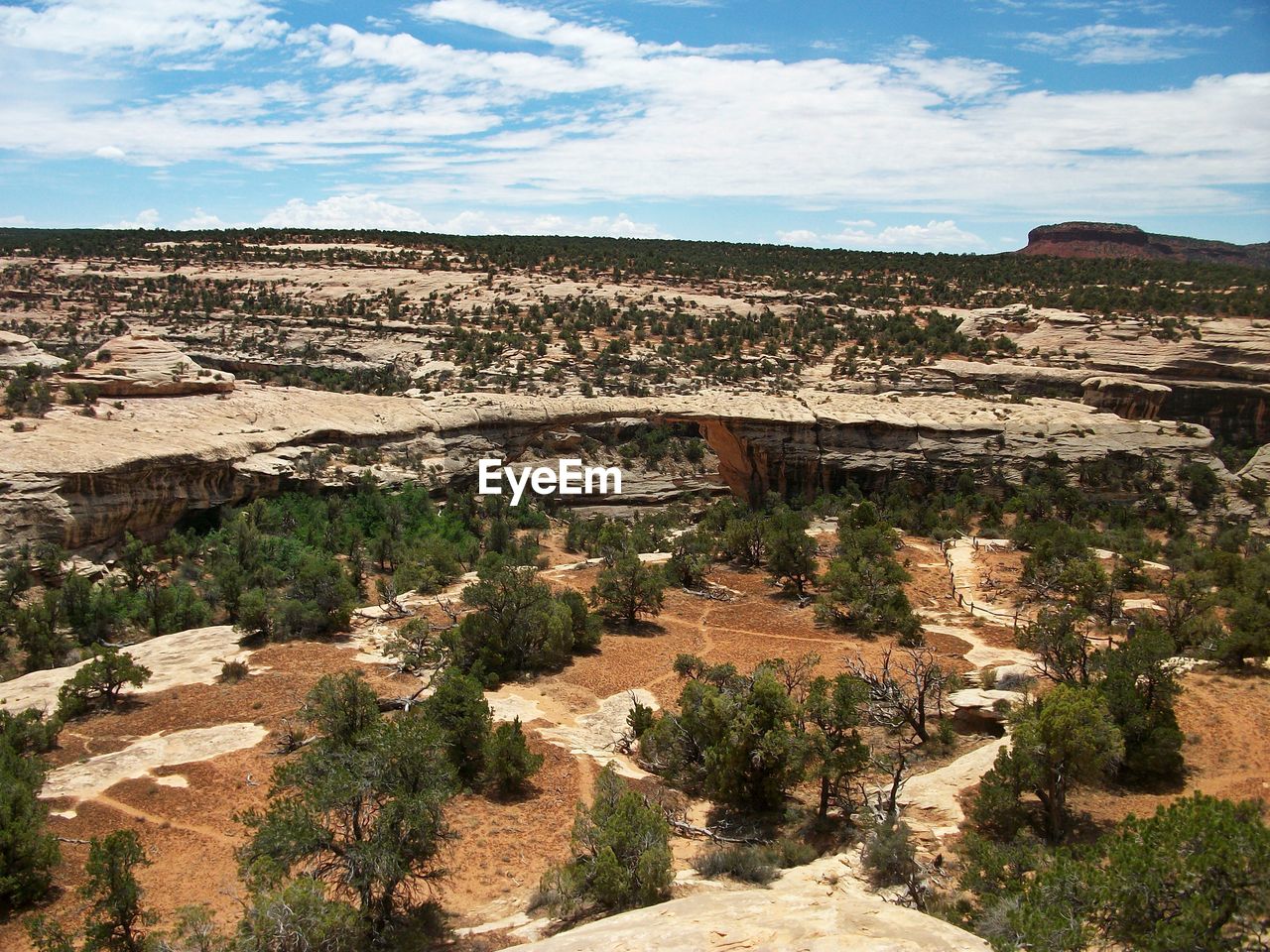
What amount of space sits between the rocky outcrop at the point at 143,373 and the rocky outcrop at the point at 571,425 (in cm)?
61

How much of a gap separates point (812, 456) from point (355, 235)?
177 ft

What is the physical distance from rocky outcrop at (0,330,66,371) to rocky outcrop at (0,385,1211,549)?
14.9ft

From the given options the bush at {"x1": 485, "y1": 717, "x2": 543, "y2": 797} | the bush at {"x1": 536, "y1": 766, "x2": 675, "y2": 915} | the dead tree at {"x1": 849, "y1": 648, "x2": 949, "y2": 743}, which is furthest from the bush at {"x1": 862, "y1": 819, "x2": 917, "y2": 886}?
the bush at {"x1": 485, "y1": 717, "x2": 543, "y2": 797}

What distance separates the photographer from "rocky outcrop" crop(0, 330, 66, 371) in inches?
1187

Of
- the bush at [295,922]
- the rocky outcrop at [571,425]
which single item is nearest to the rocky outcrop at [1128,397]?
the rocky outcrop at [571,425]

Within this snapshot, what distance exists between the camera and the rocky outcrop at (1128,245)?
94750 mm

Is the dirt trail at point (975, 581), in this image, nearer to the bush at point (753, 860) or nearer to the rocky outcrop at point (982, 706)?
the rocky outcrop at point (982, 706)

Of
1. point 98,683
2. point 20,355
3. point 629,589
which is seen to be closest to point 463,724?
point 98,683

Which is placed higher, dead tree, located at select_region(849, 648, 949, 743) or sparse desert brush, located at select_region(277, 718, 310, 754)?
dead tree, located at select_region(849, 648, 949, 743)

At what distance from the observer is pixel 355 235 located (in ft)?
238

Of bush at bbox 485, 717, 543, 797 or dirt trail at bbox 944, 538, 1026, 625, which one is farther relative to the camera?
dirt trail at bbox 944, 538, 1026, 625

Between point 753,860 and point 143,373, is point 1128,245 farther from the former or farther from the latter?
point 753,860

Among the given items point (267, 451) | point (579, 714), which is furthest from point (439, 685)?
point (267, 451)

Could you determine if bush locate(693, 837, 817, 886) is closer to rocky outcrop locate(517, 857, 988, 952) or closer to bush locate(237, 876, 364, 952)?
rocky outcrop locate(517, 857, 988, 952)
